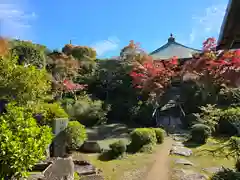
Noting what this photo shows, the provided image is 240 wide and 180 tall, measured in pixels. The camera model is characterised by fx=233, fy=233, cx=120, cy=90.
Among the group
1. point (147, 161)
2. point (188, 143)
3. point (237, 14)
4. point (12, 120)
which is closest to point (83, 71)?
point (188, 143)

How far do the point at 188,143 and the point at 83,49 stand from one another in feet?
44.1

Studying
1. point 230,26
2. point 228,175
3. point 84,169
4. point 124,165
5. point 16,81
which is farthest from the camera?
point 124,165

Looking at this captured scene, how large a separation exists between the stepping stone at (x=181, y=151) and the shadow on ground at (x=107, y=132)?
267 centimetres

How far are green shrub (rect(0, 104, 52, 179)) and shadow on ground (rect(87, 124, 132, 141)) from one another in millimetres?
6249

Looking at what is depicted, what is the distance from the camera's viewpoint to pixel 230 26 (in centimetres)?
265

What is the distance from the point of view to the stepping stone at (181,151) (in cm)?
741

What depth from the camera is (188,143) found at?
8922mm

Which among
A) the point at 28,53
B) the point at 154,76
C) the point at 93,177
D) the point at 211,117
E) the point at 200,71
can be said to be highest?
the point at 28,53

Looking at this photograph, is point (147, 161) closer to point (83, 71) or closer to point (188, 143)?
point (188, 143)

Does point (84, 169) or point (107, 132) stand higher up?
point (107, 132)

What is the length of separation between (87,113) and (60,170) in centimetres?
716

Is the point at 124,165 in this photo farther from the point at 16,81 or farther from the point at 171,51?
the point at 171,51

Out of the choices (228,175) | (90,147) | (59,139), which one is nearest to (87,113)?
(90,147)

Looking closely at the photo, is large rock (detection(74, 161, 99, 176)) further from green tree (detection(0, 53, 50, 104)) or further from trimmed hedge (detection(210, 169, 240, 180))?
trimmed hedge (detection(210, 169, 240, 180))
